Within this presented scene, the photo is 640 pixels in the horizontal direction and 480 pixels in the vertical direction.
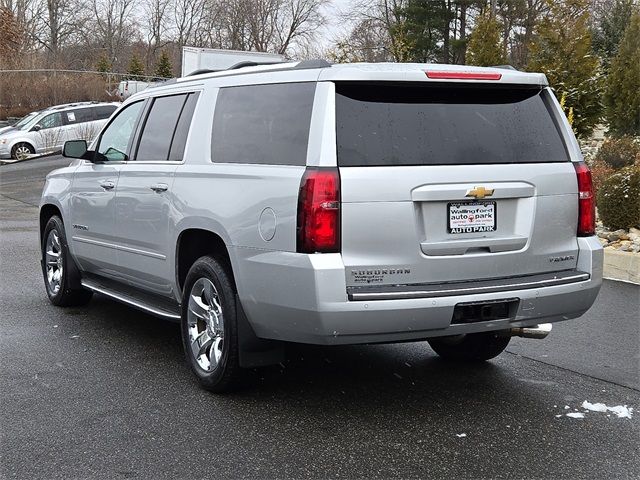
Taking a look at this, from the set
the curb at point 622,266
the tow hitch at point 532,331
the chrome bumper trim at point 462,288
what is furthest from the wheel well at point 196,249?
the curb at point 622,266

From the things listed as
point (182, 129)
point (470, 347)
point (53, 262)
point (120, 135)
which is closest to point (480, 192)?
point (470, 347)

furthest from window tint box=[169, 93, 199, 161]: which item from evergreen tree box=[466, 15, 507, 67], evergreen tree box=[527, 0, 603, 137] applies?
evergreen tree box=[466, 15, 507, 67]

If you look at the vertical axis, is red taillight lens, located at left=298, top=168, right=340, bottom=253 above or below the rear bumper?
above

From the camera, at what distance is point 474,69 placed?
14.9 feet

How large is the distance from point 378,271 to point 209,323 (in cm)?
132

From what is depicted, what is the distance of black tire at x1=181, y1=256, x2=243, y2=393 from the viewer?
15.2 feet

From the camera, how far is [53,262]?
739cm

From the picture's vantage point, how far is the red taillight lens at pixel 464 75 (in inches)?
173

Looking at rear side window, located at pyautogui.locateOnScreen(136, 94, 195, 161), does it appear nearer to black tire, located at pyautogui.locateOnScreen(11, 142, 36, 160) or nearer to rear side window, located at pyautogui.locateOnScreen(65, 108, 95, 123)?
rear side window, located at pyautogui.locateOnScreen(65, 108, 95, 123)

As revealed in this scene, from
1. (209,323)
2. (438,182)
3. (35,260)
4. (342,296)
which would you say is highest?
(438,182)

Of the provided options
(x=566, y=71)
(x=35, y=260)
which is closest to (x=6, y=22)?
(x=566, y=71)

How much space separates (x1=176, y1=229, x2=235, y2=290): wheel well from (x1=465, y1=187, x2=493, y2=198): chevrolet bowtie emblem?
1.43 m

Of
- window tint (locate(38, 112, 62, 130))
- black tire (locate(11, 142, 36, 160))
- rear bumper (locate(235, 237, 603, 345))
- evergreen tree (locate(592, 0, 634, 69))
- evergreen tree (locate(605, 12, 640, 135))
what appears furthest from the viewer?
evergreen tree (locate(592, 0, 634, 69))

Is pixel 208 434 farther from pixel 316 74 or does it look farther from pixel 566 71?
pixel 566 71
